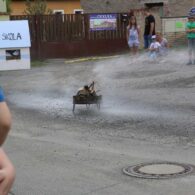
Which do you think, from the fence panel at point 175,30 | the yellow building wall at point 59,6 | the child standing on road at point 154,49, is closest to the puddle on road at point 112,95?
the child standing on road at point 154,49

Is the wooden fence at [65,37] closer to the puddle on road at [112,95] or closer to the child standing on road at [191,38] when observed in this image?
the puddle on road at [112,95]

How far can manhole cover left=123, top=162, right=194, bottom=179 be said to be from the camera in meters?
6.23

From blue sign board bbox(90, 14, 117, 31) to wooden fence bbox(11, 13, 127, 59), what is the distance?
19cm

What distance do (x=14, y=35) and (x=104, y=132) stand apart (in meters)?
8.32

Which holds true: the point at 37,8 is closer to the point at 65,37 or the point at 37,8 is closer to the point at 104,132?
the point at 65,37

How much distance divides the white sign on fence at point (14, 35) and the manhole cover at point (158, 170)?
33.0ft

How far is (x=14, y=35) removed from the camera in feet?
54.4

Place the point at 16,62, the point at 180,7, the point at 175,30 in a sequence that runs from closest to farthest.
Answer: the point at 16,62 → the point at 175,30 → the point at 180,7

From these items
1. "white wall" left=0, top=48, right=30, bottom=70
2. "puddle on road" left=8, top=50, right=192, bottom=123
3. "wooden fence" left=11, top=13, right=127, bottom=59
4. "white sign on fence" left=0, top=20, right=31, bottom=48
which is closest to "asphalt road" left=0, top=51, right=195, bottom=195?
"puddle on road" left=8, top=50, right=192, bottom=123

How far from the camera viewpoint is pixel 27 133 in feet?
30.6

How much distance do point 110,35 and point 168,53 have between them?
5.95 metres

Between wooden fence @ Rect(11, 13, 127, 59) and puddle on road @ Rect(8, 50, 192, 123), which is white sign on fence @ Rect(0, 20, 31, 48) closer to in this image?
puddle on road @ Rect(8, 50, 192, 123)

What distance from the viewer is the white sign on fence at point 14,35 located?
16203mm

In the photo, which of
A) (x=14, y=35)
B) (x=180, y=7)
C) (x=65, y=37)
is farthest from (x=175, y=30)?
(x=14, y=35)
